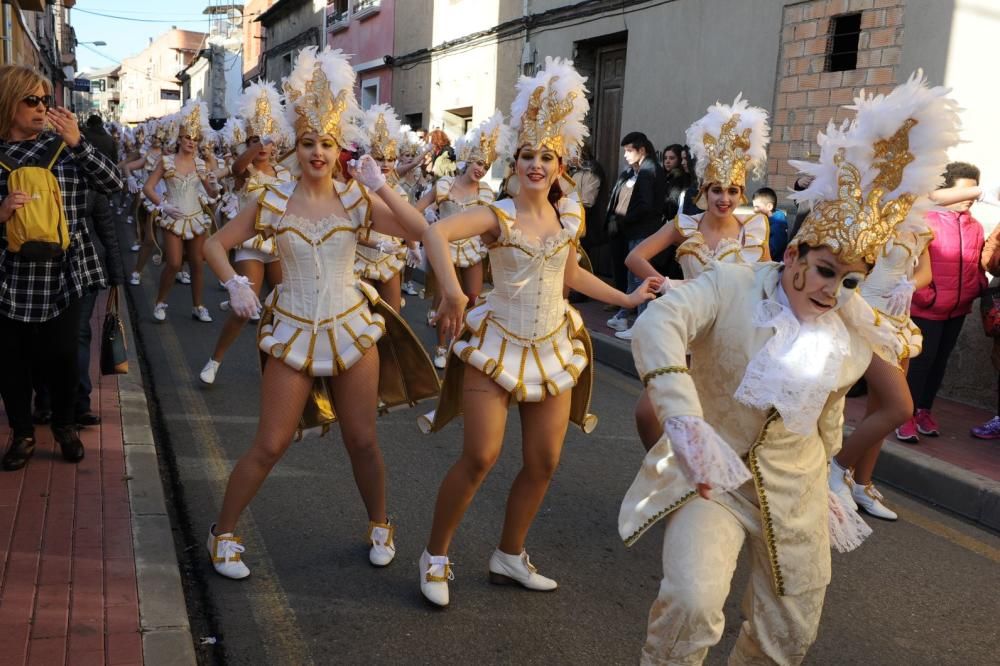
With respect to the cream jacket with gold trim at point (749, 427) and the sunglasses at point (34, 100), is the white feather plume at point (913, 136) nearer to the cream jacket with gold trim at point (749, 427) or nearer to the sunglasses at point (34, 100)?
the cream jacket with gold trim at point (749, 427)

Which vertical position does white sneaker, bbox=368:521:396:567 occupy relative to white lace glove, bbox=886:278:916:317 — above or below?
below

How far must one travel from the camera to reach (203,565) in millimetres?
4301

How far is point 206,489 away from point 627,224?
729 centimetres

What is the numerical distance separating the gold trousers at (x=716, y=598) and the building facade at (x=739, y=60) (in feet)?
12.5

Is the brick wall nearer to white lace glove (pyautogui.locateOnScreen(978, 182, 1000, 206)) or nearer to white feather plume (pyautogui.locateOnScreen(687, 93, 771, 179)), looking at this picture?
white lace glove (pyautogui.locateOnScreen(978, 182, 1000, 206))

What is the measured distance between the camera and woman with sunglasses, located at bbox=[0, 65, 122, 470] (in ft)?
15.5

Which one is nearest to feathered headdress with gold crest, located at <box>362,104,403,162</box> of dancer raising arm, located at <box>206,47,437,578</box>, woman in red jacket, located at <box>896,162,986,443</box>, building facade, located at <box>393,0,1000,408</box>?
building facade, located at <box>393,0,1000,408</box>

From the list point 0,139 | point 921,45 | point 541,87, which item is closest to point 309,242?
point 541,87

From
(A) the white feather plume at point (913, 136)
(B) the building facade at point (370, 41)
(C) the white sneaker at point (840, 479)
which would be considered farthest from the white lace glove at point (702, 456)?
(B) the building facade at point (370, 41)

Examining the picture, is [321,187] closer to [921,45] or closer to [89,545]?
[89,545]

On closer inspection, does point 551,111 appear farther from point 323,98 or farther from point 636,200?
point 636,200

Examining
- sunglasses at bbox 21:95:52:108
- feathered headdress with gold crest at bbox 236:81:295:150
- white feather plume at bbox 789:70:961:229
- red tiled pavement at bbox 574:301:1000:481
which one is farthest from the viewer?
feathered headdress with gold crest at bbox 236:81:295:150

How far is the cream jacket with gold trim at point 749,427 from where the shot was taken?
2.76 metres

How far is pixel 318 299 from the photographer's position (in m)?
4.26
